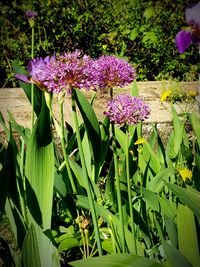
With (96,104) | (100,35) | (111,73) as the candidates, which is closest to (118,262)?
(111,73)

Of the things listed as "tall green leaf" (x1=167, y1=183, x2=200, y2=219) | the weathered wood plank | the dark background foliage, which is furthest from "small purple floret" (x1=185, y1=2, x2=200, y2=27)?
the dark background foliage

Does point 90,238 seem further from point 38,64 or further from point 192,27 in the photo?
point 192,27

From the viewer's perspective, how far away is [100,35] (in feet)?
13.2

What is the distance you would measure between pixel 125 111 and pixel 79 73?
0.50ft

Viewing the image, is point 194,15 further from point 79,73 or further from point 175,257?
point 175,257

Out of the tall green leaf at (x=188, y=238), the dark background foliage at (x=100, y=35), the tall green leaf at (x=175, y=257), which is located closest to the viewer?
the tall green leaf at (x=175, y=257)

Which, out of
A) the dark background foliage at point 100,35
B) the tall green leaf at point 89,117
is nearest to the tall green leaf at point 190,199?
the tall green leaf at point 89,117

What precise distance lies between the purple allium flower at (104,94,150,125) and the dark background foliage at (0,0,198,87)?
9.42ft

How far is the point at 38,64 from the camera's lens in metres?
1.17

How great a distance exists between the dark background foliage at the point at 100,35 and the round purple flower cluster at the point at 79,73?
2823mm

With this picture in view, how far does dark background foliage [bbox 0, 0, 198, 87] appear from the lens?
12.9ft

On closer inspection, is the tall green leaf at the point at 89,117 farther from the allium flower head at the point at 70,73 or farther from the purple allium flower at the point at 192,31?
the purple allium flower at the point at 192,31

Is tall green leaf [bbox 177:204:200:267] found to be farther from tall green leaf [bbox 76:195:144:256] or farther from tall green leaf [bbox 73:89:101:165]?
tall green leaf [bbox 73:89:101:165]

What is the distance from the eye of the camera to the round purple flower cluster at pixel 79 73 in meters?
0.99
